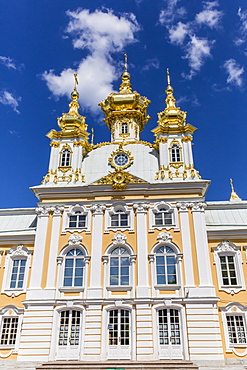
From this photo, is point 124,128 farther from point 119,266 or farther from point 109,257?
point 119,266

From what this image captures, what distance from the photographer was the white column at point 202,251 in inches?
872

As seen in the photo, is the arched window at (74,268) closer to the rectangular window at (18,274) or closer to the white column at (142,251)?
the rectangular window at (18,274)

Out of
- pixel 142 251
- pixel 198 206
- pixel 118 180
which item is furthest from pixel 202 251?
pixel 118 180

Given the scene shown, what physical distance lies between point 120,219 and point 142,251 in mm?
3020

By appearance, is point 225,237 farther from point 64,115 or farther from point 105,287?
point 64,115

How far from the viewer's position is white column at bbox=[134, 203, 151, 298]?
73.3 ft

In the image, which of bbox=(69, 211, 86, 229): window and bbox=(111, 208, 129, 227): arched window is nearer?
bbox=(111, 208, 129, 227): arched window

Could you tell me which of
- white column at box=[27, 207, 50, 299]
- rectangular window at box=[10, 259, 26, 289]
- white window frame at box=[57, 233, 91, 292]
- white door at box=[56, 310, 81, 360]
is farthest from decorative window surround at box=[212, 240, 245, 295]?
rectangular window at box=[10, 259, 26, 289]

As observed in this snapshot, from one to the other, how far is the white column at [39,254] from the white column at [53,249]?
1.87 ft

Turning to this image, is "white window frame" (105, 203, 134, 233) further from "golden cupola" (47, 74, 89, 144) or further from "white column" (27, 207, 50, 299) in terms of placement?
"golden cupola" (47, 74, 89, 144)

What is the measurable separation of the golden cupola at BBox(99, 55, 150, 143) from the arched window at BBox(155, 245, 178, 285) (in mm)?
13230

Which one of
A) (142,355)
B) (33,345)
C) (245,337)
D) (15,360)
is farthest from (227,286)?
(15,360)

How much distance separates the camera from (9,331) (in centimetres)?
2333

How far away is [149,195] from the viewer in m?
25.6
